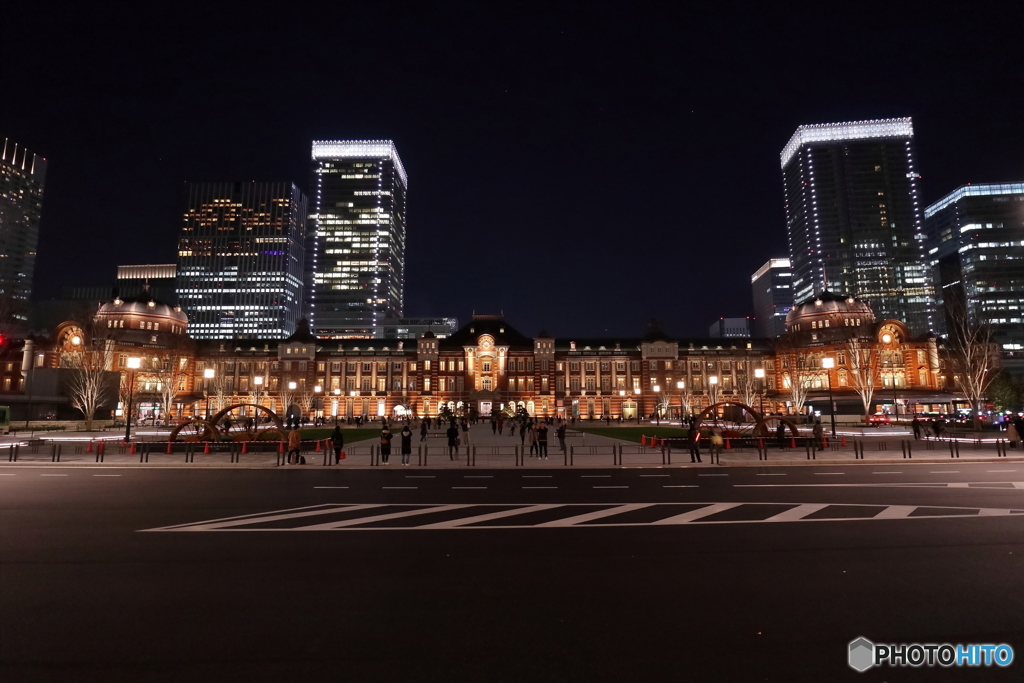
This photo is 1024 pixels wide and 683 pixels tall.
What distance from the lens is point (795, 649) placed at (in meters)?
5.20

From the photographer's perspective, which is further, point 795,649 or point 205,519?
point 205,519

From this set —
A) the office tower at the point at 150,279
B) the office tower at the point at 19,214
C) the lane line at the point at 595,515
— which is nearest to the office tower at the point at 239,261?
the office tower at the point at 150,279

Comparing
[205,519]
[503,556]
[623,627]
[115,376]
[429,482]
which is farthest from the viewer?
[115,376]

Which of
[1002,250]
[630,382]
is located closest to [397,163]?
[630,382]

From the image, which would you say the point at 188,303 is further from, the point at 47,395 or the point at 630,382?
the point at 630,382

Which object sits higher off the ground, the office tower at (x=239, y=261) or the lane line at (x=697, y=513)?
the office tower at (x=239, y=261)

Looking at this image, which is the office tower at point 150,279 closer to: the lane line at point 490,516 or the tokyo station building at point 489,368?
the tokyo station building at point 489,368

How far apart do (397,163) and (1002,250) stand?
7046 inches

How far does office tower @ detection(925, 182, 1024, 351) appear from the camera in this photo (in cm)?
12988

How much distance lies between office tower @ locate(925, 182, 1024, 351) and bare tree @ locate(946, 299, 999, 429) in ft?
213

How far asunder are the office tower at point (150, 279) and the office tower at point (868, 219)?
688ft

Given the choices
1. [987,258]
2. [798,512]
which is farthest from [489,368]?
[987,258]

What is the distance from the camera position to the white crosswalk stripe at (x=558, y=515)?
11039 mm

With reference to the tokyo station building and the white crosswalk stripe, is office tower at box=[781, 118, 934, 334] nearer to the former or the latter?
the tokyo station building
